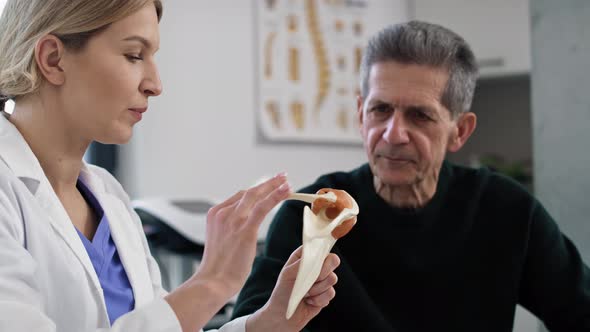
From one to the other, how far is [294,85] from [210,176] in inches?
30.6

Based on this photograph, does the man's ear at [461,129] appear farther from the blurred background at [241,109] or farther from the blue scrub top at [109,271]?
the blurred background at [241,109]

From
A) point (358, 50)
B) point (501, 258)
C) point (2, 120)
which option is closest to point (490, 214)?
point (501, 258)

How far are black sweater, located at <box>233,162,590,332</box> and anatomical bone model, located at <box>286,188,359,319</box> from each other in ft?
1.32

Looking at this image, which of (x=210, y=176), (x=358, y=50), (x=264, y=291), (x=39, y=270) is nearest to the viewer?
(x=39, y=270)

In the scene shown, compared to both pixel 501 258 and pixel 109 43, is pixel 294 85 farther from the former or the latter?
pixel 109 43

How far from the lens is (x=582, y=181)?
169cm

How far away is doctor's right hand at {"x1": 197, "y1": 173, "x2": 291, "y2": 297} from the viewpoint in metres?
0.95

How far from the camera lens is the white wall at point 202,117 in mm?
3559

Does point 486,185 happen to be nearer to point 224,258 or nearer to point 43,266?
point 224,258

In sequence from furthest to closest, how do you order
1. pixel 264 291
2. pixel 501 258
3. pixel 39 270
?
pixel 501 258
pixel 264 291
pixel 39 270

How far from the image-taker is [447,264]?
151 cm

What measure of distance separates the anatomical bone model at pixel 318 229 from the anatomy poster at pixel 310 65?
2.94 m

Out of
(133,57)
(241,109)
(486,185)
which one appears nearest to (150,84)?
(133,57)

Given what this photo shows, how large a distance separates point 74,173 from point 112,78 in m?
0.23
